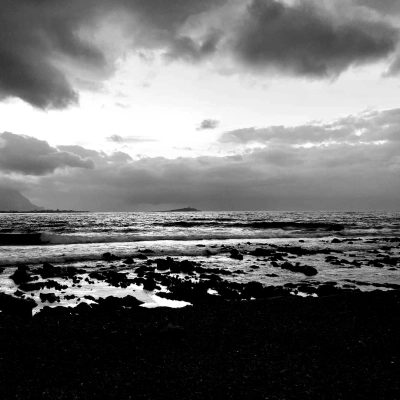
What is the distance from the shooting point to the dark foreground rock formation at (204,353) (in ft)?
18.2

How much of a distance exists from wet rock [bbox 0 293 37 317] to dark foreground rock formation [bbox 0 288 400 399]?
1.27ft

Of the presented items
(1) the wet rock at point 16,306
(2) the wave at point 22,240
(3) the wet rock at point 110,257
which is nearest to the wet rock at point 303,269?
(3) the wet rock at point 110,257

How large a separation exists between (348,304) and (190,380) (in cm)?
736

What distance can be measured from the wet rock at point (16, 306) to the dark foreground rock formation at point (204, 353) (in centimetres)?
39

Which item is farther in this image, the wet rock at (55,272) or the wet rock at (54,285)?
the wet rock at (55,272)

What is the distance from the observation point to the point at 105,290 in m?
14.9

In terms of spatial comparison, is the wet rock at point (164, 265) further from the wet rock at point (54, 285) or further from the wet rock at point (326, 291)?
the wet rock at point (326, 291)

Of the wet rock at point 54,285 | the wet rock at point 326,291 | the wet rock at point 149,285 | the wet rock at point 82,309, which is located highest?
the wet rock at point 82,309

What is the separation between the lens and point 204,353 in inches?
279

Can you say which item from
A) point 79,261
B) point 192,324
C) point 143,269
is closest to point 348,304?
point 192,324

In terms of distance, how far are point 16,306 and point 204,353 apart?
6438mm

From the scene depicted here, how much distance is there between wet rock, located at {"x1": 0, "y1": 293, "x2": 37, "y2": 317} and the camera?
10122 millimetres

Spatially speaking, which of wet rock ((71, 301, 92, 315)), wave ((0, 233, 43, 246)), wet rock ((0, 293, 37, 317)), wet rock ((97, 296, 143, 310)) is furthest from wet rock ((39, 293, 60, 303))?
wave ((0, 233, 43, 246))

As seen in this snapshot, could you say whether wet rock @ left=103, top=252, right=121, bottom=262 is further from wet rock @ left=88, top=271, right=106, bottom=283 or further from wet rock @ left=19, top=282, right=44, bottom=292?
wet rock @ left=19, top=282, right=44, bottom=292
